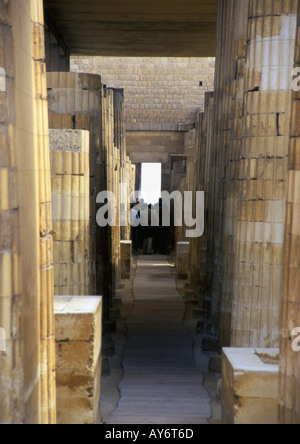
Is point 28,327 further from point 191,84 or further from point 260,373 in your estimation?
point 191,84

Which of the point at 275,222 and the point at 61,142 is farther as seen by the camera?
the point at 61,142

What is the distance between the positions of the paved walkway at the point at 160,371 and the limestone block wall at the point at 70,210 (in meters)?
1.44

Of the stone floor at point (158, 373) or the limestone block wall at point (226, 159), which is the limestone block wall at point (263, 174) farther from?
the stone floor at point (158, 373)

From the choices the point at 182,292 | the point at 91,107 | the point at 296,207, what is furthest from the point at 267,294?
the point at 182,292

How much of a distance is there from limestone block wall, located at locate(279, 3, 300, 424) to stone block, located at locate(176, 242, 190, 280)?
1124 centimetres

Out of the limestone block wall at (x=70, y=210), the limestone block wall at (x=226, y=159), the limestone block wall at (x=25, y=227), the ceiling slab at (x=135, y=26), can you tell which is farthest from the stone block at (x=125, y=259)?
the limestone block wall at (x=25, y=227)

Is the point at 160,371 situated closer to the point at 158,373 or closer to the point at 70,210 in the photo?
the point at 158,373

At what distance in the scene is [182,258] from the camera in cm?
1492

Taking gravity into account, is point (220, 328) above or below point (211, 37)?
below

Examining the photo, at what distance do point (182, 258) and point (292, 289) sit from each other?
37.7 ft

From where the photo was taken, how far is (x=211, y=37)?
1512 cm

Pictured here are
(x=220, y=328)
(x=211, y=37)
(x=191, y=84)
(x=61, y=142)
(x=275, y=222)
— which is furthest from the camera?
(x=191, y=84)

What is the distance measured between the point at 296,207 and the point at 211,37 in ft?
41.5

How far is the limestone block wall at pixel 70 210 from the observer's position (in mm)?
6539
